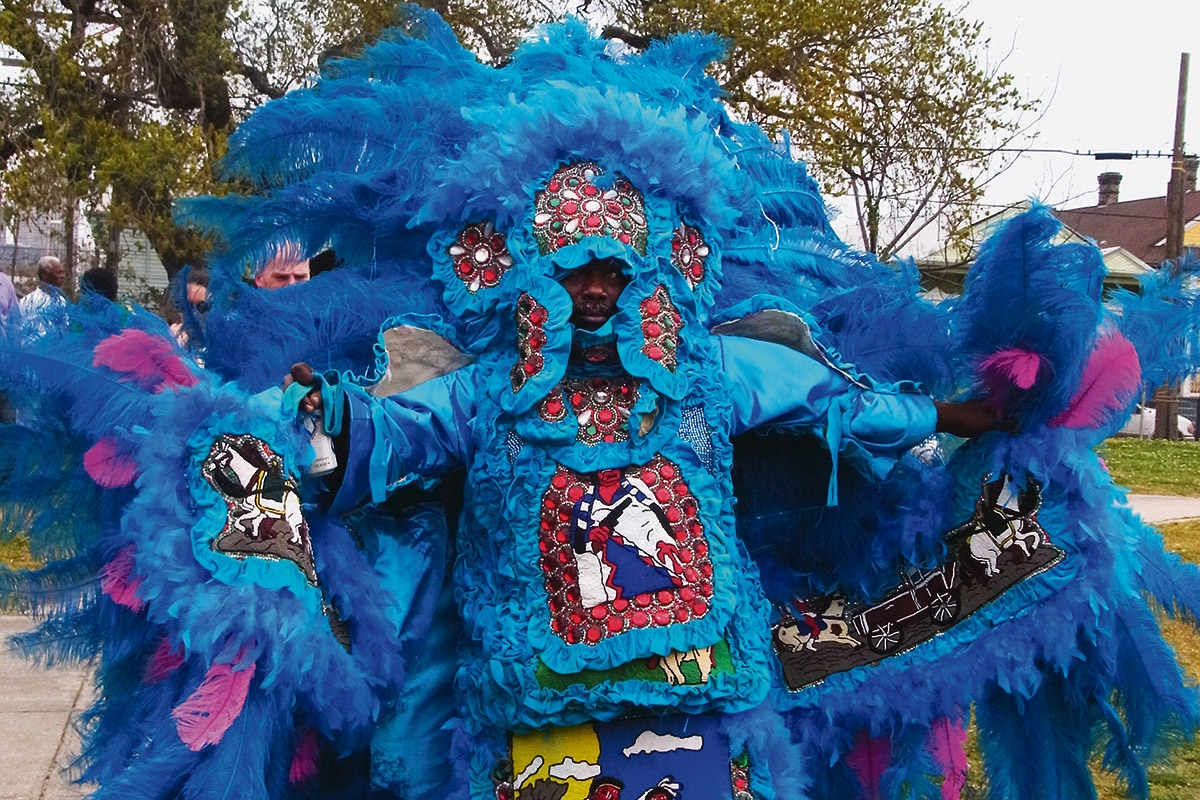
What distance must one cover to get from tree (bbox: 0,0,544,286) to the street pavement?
162 inches

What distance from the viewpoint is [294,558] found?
2211 mm

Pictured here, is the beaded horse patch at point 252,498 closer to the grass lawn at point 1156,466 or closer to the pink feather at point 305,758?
the pink feather at point 305,758

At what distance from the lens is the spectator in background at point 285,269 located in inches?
109

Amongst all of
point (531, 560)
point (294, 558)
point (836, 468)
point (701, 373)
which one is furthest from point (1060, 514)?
point (294, 558)

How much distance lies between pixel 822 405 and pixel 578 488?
59 centimetres

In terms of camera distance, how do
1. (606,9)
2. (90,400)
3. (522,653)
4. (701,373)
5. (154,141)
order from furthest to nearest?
(606,9), (154,141), (701,373), (522,653), (90,400)

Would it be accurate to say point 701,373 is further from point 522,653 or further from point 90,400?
point 90,400

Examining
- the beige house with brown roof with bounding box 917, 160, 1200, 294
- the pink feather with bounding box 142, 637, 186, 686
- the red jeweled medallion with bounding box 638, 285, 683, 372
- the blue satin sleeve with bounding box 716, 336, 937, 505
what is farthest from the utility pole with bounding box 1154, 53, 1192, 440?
the pink feather with bounding box 142, 637, 186, 686

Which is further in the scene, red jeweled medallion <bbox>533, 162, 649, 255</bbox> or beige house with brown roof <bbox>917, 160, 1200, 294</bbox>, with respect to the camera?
beige house with brown roof <bbox>917, 160, 1200, 294</bbox>

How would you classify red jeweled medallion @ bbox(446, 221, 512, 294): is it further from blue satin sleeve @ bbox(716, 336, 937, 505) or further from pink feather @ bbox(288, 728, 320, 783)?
pink feather @ bbox(288, 728, 320, 783)

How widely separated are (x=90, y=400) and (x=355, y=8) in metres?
8.00

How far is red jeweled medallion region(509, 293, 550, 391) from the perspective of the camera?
92.8 inches

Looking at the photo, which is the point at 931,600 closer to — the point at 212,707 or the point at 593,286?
the point at 593,286

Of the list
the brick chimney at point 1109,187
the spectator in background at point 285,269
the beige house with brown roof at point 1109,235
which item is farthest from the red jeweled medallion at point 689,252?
the brick chimney at point 1109,187
